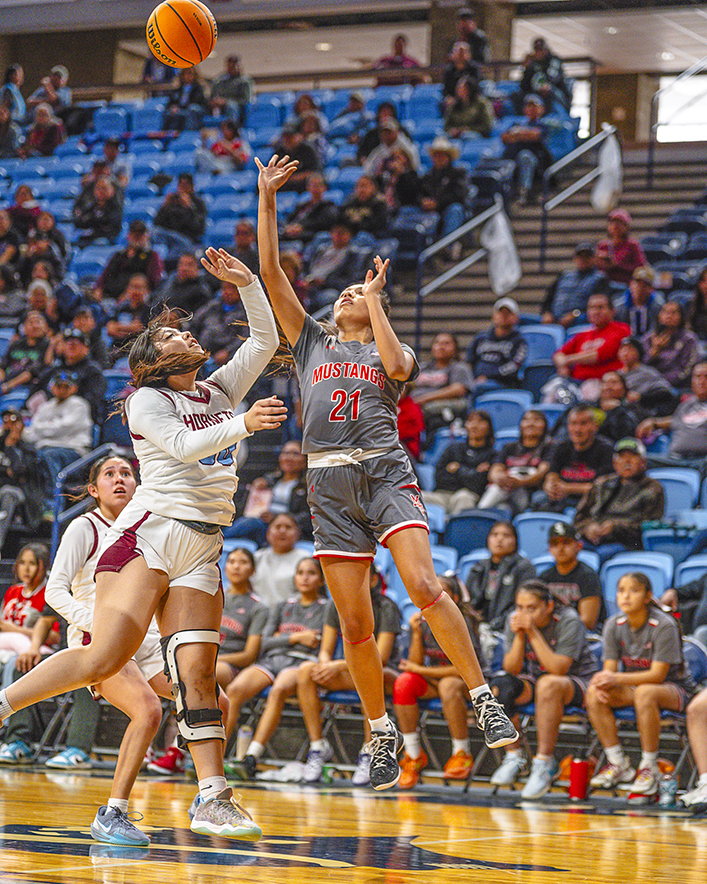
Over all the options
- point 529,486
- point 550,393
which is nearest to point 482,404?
point 550,393

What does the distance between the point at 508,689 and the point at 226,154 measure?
10.5m

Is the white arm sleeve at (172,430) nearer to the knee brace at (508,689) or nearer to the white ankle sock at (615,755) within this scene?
the knee brace at (508,689)

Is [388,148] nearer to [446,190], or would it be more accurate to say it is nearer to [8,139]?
[446,190]

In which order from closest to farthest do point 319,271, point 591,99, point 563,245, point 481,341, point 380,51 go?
point 481,341, point 319,271, point 563,245, point 591,99, point 380,51

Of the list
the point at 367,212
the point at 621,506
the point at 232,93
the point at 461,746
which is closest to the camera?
the point at 461,746

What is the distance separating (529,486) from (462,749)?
2478 millimetres

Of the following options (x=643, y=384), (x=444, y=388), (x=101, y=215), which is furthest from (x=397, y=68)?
(x=643, y=384)

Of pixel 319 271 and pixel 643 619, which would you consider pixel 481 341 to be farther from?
pixel 643 619

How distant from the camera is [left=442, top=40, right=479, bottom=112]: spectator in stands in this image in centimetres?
1441

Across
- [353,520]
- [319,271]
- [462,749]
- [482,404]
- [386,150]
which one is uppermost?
[386,150]

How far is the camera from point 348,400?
4.68 metres

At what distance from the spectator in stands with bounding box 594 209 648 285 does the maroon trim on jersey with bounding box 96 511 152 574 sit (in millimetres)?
8241

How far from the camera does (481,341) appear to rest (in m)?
10.9

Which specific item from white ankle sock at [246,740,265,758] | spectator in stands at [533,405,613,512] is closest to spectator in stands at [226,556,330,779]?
→ white ankle sock at [246,740,265,758]
